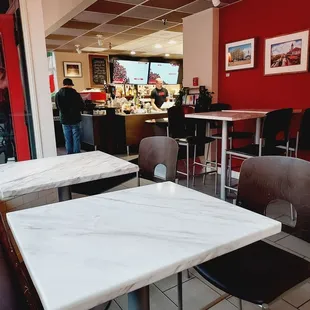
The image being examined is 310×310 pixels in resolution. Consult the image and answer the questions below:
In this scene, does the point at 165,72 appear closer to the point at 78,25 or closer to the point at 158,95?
the point at 158,95

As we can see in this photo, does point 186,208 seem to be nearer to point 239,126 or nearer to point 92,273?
point 92,273

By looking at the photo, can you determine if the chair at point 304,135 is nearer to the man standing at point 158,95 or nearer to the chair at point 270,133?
the chair at point 270,133

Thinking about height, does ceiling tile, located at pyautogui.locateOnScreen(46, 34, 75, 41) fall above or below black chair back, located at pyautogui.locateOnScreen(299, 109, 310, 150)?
above

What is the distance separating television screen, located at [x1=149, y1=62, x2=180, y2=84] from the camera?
33.6 feet

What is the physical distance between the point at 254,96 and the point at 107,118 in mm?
2989

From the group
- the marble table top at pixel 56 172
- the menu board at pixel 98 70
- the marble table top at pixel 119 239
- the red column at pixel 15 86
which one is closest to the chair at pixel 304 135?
the marble table top at pixel 56 172

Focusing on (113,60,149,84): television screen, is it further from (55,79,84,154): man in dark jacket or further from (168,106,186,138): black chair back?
(168,106,186,138): black chair back

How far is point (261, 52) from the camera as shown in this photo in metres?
3.90

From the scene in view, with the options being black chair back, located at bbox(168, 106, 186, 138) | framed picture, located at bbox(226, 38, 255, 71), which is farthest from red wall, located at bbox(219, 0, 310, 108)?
black chair back, located at bbox(168, 106, 186, 138)

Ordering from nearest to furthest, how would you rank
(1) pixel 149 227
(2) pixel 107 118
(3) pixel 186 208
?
1. (1) pixel 149 227
2. (3) pixel 186 208
3. (2) pixel 107 118

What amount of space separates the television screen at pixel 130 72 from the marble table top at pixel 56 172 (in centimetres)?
808

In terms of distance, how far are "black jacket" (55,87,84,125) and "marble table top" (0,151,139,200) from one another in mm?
3453

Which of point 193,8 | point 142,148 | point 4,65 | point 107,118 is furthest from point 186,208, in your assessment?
point 107,118

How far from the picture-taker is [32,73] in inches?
99.9
